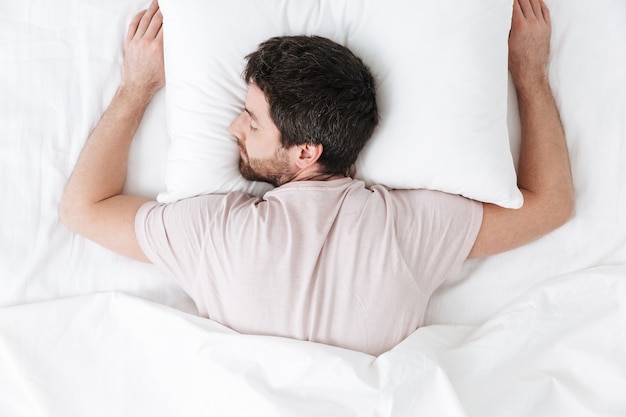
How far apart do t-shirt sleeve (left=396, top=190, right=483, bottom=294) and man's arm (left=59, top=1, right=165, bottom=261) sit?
55 centimetres

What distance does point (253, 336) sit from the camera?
129 cm

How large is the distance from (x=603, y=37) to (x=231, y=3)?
82 cm

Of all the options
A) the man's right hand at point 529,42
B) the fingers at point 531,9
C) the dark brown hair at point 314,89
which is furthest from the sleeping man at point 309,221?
the fingers at point 531,9

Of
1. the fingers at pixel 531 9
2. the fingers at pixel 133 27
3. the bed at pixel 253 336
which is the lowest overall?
the bed at pixel 253 336

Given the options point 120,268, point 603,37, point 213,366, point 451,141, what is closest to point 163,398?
point 213,366

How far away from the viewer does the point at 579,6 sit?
1481 mm

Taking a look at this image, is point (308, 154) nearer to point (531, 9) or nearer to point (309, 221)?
point (309, 221)

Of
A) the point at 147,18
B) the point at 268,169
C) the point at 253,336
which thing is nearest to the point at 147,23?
the point at 147,18

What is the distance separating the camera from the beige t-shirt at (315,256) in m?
1.29

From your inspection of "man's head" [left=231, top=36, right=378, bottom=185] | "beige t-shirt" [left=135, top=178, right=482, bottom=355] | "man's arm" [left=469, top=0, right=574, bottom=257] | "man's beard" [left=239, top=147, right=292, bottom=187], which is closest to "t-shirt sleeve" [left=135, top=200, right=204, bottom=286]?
"beige t-shirt" [left=135, top=178, right=482, bottom=355]

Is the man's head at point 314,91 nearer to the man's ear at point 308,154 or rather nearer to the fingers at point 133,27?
the man's ear at point 308,154

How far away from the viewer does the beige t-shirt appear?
129 cm

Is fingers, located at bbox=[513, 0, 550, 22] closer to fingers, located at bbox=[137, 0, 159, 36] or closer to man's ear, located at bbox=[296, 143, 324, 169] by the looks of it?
man's ear, located at bbox=[296, 143, 324, 169]

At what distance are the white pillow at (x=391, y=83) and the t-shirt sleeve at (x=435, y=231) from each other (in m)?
0.03
